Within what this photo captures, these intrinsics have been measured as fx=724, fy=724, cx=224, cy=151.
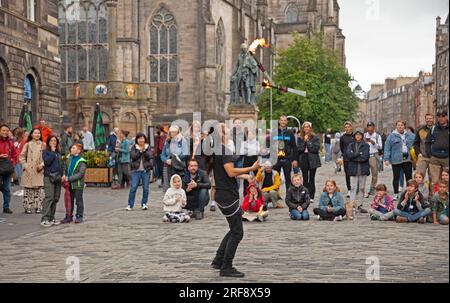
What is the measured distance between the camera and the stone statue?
2953 centimetres

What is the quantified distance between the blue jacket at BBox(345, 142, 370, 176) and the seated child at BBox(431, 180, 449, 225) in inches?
82.7

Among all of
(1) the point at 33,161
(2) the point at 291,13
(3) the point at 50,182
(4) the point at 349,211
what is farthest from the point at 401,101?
(3) the point at 50,182

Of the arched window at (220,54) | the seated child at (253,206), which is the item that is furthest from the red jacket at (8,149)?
the arched window at (220,54)

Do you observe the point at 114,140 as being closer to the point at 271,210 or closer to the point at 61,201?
the point at 61,201

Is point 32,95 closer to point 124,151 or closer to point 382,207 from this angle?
point 124,151

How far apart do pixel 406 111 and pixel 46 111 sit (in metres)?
120

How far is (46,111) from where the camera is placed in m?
29.1

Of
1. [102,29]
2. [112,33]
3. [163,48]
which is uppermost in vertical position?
[102,29]

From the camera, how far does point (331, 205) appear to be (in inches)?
556

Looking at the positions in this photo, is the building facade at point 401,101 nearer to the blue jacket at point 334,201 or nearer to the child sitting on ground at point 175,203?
the blue jacket at point 334,201

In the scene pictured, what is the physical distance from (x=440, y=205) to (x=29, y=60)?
60.2 ft

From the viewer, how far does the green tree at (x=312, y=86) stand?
56.5m

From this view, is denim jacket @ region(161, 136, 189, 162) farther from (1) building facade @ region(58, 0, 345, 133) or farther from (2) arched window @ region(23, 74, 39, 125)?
(1) building facade @ region(58, 0, 345, 133)
